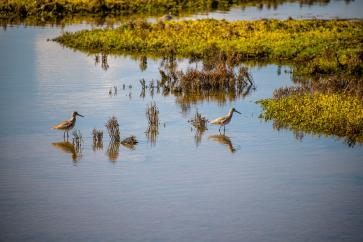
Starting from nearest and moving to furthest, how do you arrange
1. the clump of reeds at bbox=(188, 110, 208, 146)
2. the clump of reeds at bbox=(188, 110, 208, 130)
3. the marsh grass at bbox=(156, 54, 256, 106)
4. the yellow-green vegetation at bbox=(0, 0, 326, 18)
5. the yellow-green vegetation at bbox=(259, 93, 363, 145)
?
the yellow-green vegetation at bbox=(259, 93, 363, 145) < the clump of reeds at bbox=(188, 110, 208, 146) < the clump of reeds at bbox=(188, 110, 208, 130) < the marsh grass at bbox=(156, 54, 256, 106) < the yellow-green vegetation at bbox=(0, 0, 326, 18)

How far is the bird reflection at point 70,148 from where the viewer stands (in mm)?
19219

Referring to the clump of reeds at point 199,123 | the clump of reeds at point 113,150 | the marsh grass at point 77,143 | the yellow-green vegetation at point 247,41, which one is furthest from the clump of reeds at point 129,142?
the yellow-green vegetation at point 247,41

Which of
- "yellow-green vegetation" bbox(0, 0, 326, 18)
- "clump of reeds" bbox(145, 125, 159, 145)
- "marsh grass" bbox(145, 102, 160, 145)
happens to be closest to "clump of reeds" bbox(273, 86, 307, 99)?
"marsh grass" bbox(145, 102, 160, 145)

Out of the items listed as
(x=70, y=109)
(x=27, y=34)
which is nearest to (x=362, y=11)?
(x=27, y=34)

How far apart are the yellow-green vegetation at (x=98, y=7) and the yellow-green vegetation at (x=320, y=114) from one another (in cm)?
3231

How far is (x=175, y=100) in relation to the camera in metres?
26.8

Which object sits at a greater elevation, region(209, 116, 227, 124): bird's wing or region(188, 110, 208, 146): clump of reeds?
region(209, 116, 227, 124): bird's wing

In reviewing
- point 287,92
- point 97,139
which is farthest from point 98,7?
point 97,139

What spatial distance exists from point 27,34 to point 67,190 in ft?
94.1

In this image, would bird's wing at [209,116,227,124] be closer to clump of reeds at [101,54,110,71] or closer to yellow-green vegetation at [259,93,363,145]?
yellow-green vegetation at [259,93,363,145]

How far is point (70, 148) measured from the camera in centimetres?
1998

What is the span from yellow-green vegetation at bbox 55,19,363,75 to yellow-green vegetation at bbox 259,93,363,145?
7179 mm

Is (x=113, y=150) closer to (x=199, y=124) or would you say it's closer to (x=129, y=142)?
(x=129, y=142)

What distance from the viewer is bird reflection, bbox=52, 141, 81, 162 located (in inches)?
757
